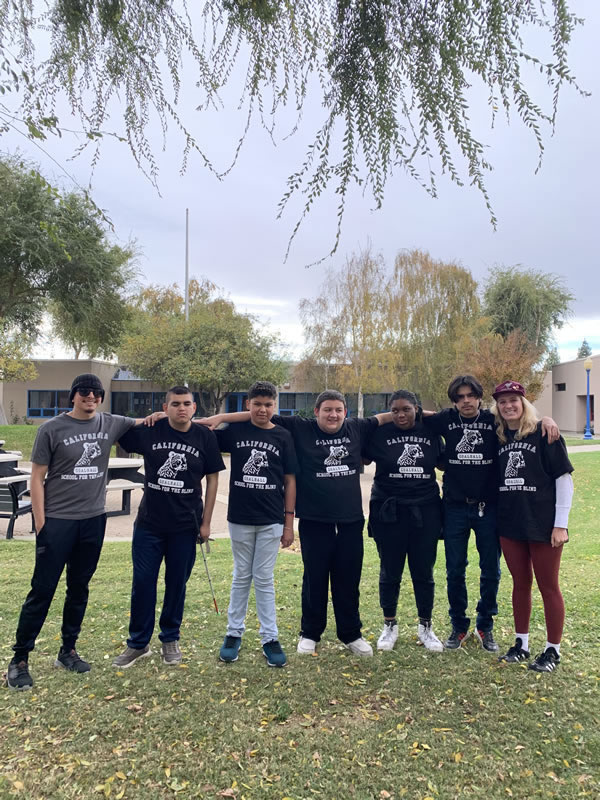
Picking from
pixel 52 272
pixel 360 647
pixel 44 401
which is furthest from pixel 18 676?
pixel 44 401

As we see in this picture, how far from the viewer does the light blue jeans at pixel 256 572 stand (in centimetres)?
392

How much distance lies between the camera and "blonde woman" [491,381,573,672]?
12.2 ft

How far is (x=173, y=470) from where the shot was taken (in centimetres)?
385

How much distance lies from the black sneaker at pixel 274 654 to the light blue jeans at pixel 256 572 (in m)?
0.04

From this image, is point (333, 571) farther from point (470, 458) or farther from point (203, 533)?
point (470, 458)

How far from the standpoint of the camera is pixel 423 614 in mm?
4227

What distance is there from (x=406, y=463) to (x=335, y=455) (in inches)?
21.2

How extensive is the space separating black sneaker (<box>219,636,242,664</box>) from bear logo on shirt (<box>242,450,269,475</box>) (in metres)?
1.19

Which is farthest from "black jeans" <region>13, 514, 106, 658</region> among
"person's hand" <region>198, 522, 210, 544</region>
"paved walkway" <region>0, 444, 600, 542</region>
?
"paved walkway" <region>0, 444, 600, 542</region>

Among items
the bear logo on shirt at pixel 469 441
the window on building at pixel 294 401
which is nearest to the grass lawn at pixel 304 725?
the bear logo on shirt at pixel 469 441

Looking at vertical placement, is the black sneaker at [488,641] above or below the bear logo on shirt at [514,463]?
below

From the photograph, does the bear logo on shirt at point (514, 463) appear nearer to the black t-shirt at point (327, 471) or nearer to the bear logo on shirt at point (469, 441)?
the bear logo on shirt at point (469, 441)

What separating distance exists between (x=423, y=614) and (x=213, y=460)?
1.99m

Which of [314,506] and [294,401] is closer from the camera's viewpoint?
[314,506]
